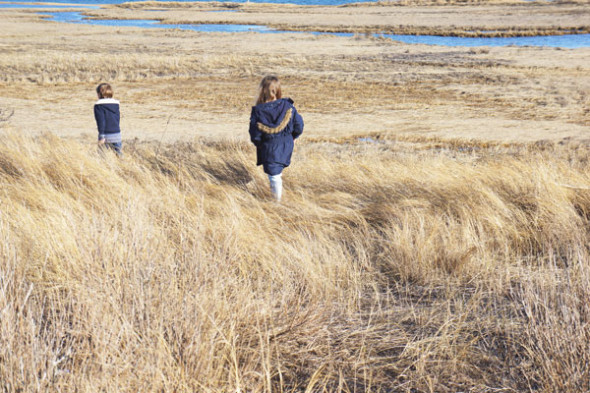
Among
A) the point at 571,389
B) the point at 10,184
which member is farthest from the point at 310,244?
the point at 10,184

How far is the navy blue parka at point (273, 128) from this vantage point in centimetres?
539

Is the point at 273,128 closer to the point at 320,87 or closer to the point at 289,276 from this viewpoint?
the point at 289,276

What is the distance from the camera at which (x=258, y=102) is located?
5516 millimetres

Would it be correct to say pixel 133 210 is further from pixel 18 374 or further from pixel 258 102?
pixel 258 102

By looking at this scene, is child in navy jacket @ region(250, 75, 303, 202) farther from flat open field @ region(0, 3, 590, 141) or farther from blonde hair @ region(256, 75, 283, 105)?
flat open field @ region(0, 3, 590, 141)

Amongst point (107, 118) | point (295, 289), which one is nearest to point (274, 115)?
point (295, 289)

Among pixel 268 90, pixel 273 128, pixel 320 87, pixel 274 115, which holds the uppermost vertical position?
pixel 268 90

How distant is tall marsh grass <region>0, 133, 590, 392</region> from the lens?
1999 mm

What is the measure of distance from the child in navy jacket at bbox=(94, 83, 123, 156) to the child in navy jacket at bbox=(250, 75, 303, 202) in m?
2.83

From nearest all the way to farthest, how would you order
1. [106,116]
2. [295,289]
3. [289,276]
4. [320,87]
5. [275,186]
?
[295,289] → [289,276] → [275,186] → [106,116] → [320,87]

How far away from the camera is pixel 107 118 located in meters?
7.54

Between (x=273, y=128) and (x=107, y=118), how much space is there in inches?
126

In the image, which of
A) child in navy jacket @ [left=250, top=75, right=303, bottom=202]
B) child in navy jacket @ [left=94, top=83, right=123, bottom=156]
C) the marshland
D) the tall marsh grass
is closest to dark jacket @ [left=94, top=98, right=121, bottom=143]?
child in navy jacket @ [left=94, top=83, right=123, bottom=156]

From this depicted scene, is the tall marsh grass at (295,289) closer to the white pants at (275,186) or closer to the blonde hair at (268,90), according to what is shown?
the white pants at (275,186)
